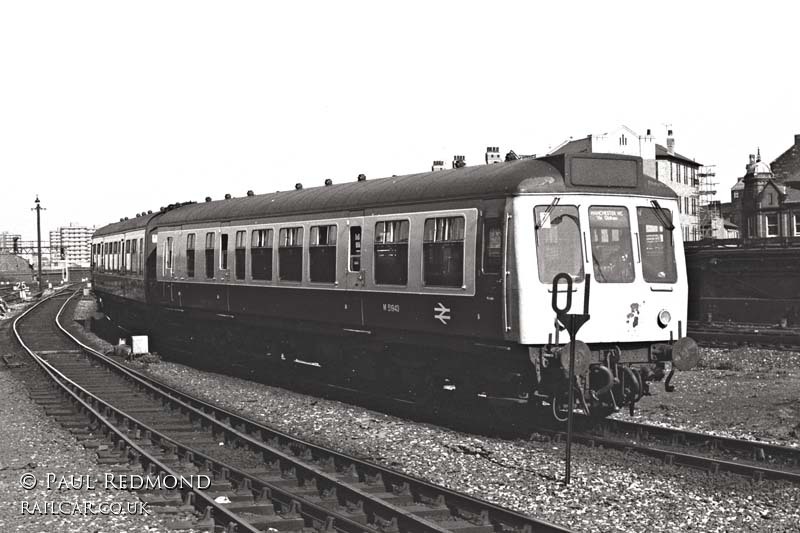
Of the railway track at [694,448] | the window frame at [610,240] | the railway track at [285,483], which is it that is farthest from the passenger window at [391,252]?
the railway track at [694,448]

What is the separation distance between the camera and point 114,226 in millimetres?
31469

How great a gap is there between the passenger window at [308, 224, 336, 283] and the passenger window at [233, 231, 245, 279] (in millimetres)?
3118

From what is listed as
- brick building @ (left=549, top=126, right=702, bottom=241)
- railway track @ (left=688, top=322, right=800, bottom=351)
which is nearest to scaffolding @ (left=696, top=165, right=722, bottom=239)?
brick building @ (left=549, top=126, right=702, bottom=241)

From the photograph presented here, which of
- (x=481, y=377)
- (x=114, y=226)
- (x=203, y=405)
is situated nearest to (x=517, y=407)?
(x=481, y=377)

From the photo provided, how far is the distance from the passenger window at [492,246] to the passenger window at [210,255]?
9863 mm

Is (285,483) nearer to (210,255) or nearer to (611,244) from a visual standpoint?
(611,244)

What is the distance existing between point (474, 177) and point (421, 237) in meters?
1.23

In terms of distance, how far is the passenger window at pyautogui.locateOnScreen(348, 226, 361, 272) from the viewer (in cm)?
1464

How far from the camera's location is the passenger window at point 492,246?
11531mm

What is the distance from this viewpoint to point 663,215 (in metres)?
12.4

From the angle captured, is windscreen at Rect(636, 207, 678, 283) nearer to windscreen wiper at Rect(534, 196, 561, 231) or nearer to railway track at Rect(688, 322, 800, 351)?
windscreen wiper at Rect(534, 196, 561, 231)

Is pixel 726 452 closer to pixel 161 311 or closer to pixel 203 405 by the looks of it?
pixel 203 405

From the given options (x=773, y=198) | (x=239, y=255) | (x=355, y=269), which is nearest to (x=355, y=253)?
(x=355, y=269)

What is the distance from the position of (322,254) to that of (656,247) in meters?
5.86
